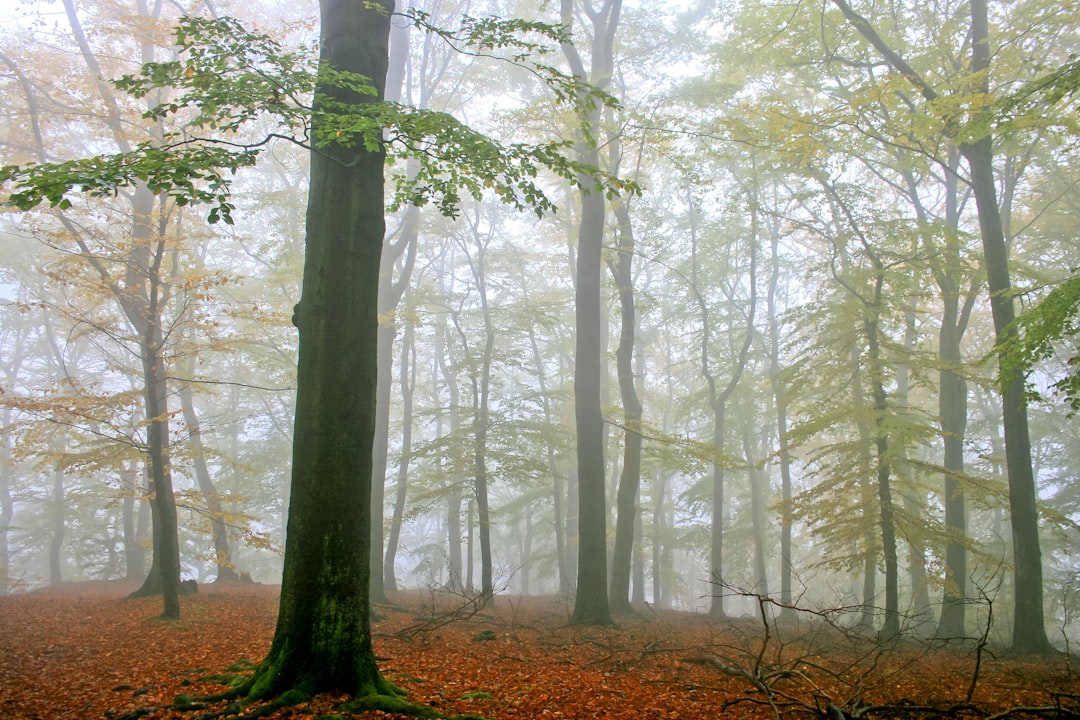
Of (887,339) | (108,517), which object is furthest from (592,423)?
(108,517)

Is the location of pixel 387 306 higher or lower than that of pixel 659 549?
higher

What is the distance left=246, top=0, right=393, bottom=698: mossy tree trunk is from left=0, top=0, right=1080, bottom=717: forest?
3 cm

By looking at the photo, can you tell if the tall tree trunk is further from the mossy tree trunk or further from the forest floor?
the mossy tree trunk

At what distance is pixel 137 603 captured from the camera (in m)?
11.9

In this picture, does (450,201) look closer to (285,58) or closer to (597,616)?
(285,58)

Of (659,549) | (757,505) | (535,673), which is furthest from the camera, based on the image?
(659,549)

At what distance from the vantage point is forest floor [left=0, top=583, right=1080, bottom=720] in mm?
5090

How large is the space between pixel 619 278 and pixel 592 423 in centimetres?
437

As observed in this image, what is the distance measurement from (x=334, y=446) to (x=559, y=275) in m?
20.3

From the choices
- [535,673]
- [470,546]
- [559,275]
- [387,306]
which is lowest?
[470,546]

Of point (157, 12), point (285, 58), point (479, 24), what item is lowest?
point (285, 58)

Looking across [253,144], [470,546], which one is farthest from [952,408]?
[253,144]

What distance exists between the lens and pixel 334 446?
5070mm

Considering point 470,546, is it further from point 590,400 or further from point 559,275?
point 559,275
